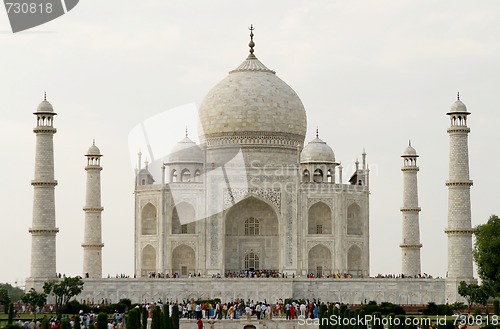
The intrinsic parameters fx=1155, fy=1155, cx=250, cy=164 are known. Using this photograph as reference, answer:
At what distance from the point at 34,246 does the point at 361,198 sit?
1376cm

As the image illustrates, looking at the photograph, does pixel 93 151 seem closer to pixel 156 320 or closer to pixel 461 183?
pixel 461 183

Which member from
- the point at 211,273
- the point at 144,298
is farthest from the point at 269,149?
the point at 144,298

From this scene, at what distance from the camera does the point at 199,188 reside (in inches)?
1875

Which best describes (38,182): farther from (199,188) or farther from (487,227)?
(487,227)

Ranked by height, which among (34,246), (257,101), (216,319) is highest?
(257,101)

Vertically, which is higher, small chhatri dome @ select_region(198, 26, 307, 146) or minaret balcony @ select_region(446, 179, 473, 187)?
small chhatri dome @ select_region(198, 26, 307, 146)

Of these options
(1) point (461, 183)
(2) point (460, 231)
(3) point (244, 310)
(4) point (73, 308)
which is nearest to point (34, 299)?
(4) point (73, 308)

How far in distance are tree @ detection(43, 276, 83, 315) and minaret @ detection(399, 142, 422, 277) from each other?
14.8 metres

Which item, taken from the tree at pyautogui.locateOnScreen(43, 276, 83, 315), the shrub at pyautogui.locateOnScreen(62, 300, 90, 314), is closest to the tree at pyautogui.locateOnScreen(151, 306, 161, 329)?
the shrub at pyautogui.locateOnScreen(62, 300, 90, 314)

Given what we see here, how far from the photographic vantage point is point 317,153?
49.8m

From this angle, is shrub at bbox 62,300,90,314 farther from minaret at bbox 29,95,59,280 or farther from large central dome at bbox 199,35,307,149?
large central dome at bbox 199,35,307,149

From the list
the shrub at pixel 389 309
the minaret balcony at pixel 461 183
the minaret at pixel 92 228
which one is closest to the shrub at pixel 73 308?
the minaret at pixel 92 228

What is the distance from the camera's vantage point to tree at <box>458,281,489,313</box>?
132 ft

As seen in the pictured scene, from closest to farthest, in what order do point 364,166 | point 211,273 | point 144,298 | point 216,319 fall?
point 216,319, point 144,298, point 211,273, point 364,166
